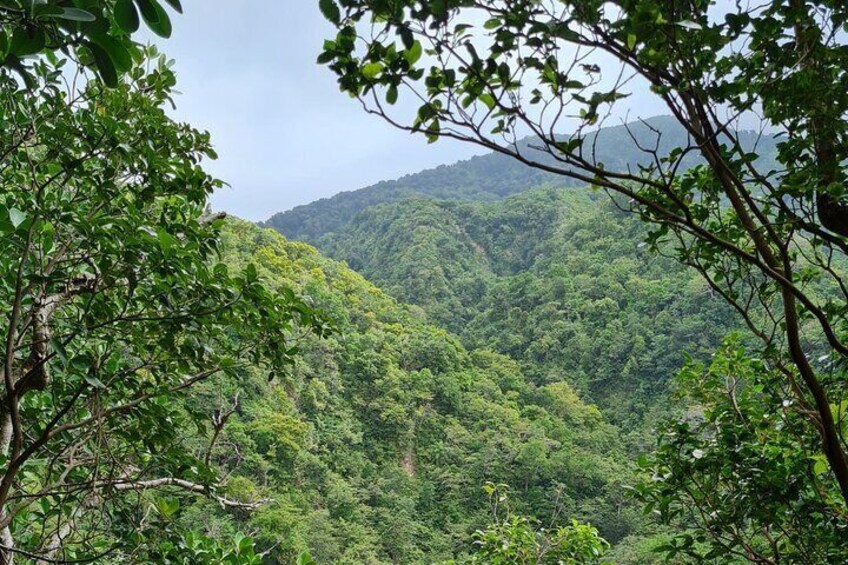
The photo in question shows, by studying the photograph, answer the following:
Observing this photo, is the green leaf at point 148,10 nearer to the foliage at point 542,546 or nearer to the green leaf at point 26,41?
the green leaf at point 26,41

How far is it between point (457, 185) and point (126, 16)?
277ft

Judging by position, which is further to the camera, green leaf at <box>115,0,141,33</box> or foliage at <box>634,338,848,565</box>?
foliage at <box>634,338,848,565</box>

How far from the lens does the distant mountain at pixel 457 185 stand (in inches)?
2635

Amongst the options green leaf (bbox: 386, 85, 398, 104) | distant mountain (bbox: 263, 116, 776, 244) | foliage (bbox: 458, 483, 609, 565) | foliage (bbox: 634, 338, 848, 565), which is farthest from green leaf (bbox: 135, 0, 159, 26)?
distant mountain (bbox: 263, 116, 776, 244)

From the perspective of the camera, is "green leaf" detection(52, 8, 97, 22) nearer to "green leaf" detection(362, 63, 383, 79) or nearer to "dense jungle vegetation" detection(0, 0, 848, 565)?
"dense jungle vegetation" detection(0, 0, 848, 565)

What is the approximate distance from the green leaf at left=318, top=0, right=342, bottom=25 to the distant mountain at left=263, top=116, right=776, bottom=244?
61.4 meters

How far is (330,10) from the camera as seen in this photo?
1.17 m

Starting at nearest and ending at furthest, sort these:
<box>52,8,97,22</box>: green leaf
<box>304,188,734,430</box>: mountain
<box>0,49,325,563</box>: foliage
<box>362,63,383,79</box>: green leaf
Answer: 1. <box>52,8,97,22</box>: green leaf
2. <box>362,63,383,79</box>: green leaf
3. <box>0,49,325,563</box>: foliage
4. <box>304,188,734,430</box>: mountain

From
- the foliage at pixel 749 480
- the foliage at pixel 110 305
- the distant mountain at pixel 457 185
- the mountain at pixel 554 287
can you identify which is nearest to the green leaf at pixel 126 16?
the foliage at pixel 110 305

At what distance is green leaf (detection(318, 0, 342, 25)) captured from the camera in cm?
116

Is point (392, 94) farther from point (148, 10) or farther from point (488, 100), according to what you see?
point (148, 10)

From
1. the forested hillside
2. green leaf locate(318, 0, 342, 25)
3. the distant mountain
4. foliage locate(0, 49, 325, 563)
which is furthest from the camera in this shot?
the distant mountain

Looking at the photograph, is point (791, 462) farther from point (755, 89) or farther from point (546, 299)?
point (546, 299)

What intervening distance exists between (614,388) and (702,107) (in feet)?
102
